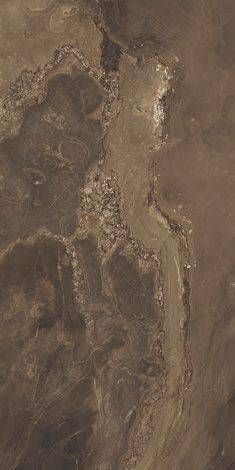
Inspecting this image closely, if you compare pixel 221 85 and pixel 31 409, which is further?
pixel 221 85

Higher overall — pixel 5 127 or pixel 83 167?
pixel 5 127

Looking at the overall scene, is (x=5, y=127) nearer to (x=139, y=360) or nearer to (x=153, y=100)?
(x=153, y=100)

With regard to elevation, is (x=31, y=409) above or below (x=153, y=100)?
below

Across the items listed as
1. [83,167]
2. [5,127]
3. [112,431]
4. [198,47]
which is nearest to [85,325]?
[112,431]

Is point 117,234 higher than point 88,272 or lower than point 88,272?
higher

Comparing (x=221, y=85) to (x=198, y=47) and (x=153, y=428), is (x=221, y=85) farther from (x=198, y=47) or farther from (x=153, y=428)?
(x=153, y=428)

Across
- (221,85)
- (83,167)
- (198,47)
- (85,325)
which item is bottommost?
(85,325)

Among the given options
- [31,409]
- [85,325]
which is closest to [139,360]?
[85,325]
